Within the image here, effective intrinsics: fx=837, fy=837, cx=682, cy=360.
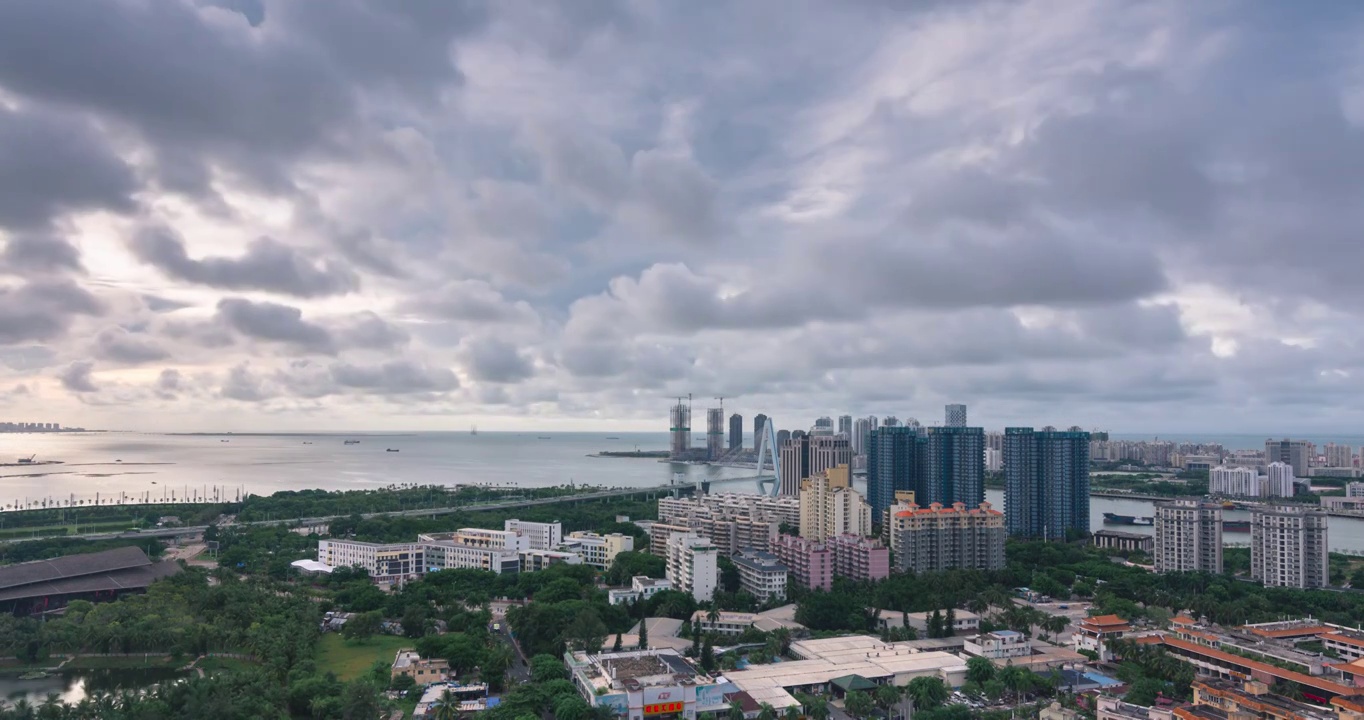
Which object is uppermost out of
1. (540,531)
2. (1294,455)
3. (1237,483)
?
(1294,455)

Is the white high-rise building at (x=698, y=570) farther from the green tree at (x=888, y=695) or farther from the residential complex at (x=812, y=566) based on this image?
the green tree at (x=888, y=695)

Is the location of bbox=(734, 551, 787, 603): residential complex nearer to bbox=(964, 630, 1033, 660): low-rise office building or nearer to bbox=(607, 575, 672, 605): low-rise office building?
bbox=(607, 575, 672, 605): low-rise office building

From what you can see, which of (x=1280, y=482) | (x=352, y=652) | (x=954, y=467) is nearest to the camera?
(x=352, y=652)

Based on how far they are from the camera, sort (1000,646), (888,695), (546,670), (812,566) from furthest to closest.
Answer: (812,566) → (1000,646) → (546,670) → (888,695)

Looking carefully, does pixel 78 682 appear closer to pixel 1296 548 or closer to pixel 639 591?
pixel 639 591

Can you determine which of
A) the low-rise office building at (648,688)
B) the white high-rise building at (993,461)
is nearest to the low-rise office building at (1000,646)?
the low-rise office building at (648,688)

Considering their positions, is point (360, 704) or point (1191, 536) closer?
point (360, 704)

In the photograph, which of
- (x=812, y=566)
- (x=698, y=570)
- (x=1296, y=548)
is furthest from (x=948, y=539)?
(x=1296, y=548)
